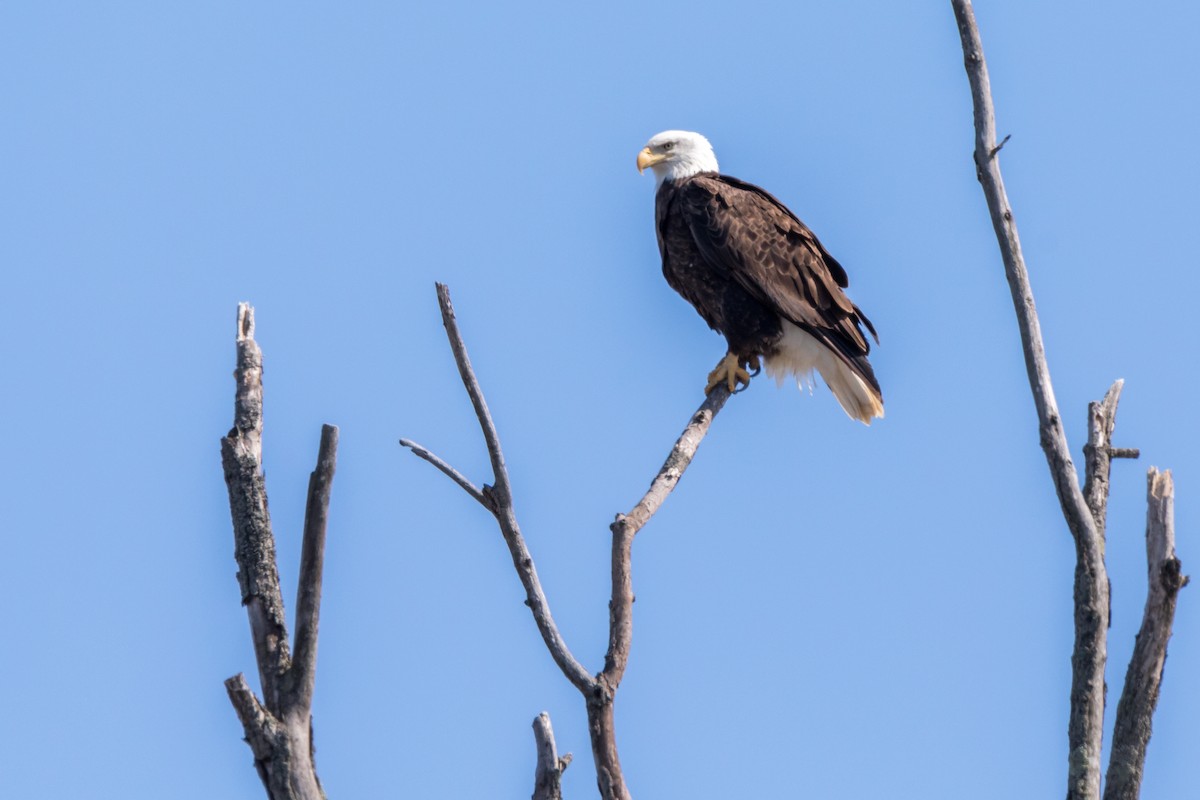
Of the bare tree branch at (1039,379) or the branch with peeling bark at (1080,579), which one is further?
the bare tree branch at (1039,379)

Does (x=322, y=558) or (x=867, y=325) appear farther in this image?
(x=867, y=325)

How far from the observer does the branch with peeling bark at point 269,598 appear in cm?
468

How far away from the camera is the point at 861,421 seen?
8.48 m

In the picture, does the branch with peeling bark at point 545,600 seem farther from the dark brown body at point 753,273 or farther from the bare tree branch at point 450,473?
the dark brown body at point 753,273

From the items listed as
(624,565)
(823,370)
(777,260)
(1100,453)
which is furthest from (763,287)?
(624,565)

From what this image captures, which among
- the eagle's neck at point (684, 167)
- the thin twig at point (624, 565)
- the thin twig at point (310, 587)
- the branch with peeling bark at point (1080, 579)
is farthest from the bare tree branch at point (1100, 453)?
the eagle's neck at point (684, 167)

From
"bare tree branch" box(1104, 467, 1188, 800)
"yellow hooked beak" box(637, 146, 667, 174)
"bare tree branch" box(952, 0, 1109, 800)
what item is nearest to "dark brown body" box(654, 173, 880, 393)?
"yellow hooked beak" box(637, 146, 667, 174)

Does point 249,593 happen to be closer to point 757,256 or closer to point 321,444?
point 321,444

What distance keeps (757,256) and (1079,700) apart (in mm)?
3648

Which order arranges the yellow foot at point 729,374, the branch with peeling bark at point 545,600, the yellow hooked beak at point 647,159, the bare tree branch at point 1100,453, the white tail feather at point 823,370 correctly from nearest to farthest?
the branch with peeling bark at point 545,600, the bare tree branch at point 1100,453, the yellow foot at point 729,374, the white tail feather at point 823,370, the yellow hooked beak at point 647,159

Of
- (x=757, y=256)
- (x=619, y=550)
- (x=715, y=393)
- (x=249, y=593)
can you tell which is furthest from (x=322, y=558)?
(x=757, y=256)

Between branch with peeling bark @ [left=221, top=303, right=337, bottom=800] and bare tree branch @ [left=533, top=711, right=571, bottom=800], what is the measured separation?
2.04 ft

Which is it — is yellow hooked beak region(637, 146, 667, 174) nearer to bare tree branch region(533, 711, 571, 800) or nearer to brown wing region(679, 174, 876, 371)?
brown wing region(679, 174, 876, 371)

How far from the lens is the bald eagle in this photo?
812cm
